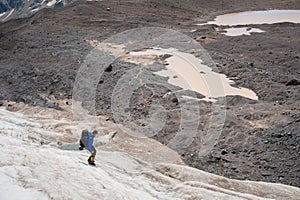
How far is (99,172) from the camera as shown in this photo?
381 inches

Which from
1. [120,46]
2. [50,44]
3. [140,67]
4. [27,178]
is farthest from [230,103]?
[50,44]

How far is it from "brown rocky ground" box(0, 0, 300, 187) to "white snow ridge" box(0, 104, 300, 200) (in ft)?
5.53

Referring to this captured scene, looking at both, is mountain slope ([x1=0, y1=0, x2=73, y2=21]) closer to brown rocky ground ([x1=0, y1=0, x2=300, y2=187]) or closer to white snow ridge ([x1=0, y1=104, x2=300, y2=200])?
brown rocky ground ([x1=0, y1=0, x2=300, y2=187])

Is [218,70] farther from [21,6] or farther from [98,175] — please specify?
[21,6]

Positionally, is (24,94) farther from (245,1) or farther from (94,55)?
(245,1)

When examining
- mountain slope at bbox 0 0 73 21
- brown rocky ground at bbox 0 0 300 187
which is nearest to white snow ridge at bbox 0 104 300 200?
brown rocky ground at bbox 0 0 300 187

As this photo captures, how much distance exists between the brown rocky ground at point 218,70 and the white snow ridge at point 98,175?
169 cm

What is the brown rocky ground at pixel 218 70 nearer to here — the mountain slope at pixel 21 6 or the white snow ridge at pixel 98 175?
the white snow ridge at pixel 98 175

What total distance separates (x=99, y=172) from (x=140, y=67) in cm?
1368

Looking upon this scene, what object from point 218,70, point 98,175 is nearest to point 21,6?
point 218,70

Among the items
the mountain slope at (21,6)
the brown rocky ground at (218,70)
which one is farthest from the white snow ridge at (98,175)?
the mountain slope at (21,6)

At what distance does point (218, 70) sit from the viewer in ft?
74.0

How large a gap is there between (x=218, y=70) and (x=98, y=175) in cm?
1476

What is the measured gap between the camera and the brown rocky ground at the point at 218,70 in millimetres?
13555
